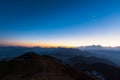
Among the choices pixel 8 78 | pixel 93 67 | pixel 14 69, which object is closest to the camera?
pixel 8 78

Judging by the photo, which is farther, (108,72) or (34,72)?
(108,72)

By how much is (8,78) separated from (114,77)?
128 meters

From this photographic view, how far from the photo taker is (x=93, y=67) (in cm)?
19812

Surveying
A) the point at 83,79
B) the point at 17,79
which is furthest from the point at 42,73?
the point at 83,79

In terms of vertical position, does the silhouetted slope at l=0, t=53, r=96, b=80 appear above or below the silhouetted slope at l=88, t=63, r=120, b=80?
above

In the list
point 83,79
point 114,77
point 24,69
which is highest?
point 24,69

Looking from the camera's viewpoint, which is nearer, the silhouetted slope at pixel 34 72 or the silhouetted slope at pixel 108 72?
the silhouetted slope at pixel 34 72

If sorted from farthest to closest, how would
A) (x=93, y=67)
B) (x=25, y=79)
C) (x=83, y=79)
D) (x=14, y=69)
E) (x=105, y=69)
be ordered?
(x=93, y=67) < (x=105, y=69) < (x=14, y=69) < (x=83, y=79) < (x=25, y=79)

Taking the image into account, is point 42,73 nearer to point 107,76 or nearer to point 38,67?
point 38,67

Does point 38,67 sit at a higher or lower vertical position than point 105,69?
higher

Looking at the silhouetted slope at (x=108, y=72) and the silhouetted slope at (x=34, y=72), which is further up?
the silhouetted slope at (x=34, y=72)

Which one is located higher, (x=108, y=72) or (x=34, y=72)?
(x=34, y=72)

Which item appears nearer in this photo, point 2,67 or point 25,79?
point 25,79

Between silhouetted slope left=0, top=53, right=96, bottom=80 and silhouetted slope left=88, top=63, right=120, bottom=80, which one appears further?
silhouetted slope left=88, top=63, right=120, bottom=80
